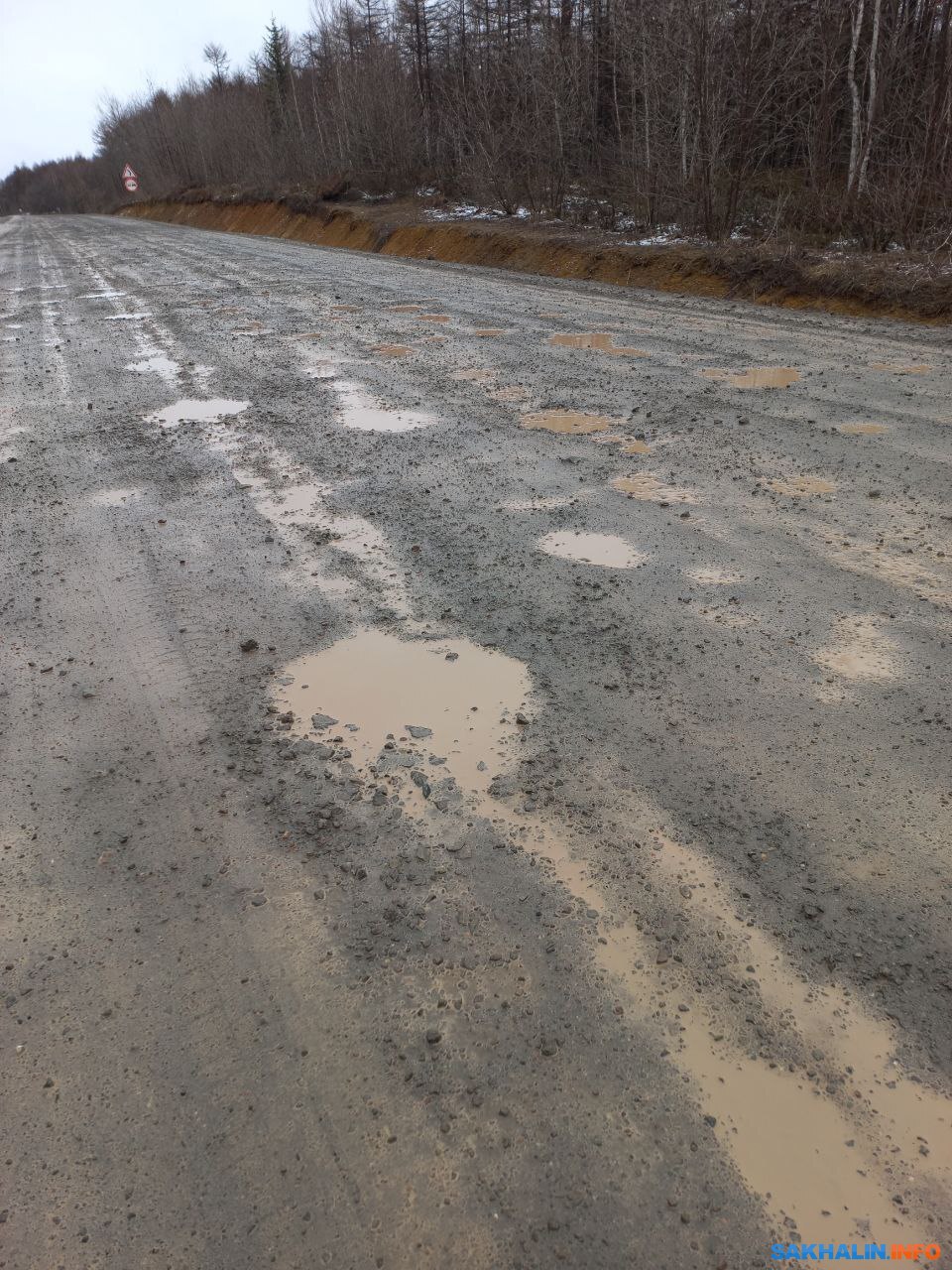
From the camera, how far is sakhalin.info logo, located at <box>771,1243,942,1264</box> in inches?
59.7

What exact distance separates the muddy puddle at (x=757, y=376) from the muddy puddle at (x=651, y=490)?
2.64 m

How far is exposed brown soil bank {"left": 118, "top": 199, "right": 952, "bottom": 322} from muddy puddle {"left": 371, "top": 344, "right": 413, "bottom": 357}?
6.15 meters

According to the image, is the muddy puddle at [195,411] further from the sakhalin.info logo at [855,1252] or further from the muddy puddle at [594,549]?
the sakhalin.info logo at [855,1252]

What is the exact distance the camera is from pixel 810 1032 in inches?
74.7

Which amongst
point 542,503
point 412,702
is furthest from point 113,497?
point 412,702

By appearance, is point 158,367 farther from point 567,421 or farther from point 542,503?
point 542,503

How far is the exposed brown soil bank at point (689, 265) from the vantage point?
1040 centimetres

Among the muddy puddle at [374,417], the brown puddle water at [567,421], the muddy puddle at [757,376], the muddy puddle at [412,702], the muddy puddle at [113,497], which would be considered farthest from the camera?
the muddy puddle at [757,376]

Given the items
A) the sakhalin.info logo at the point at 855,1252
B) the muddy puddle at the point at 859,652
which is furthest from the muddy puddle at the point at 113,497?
the sakhalin.info logo at the point at 855,1252

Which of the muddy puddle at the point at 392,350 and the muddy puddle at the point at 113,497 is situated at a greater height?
the muddy puddle at the point at 392,350

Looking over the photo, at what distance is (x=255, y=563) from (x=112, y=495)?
5.74 feet

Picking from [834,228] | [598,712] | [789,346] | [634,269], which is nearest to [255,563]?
[598,712]

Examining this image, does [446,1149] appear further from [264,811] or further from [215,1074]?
[264,811]

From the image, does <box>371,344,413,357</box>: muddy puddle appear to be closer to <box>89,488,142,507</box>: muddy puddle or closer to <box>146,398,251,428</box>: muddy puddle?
<box>146,398,251,428</box>: muddy puddle
